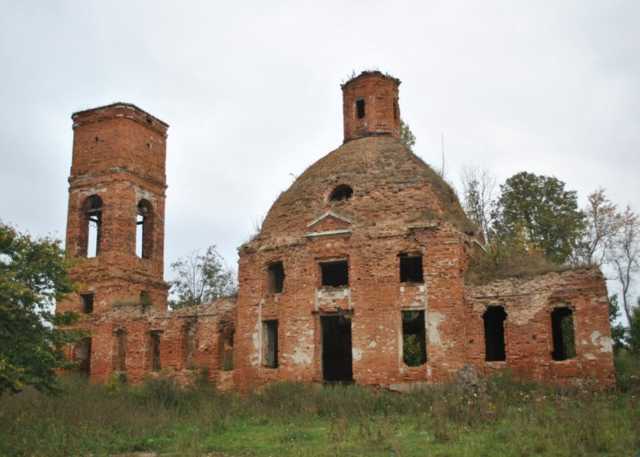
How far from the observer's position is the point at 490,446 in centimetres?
1001

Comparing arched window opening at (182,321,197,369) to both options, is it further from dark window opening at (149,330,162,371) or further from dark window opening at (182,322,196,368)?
dark window opening at (149,330,162,371)

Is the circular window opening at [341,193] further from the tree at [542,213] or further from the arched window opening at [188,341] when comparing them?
the tree at [542,213]

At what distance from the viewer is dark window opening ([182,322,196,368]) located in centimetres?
2057

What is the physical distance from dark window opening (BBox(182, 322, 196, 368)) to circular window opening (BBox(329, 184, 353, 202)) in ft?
18.8

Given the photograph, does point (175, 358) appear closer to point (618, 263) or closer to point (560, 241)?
point (560, 241)

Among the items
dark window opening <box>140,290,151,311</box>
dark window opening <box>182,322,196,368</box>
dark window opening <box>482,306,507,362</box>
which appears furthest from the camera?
dark window opening <box>140,290,151,311</box>

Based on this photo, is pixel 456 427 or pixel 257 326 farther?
pixel 257 326

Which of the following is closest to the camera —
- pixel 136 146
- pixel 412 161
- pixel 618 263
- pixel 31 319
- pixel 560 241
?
pixel 31 319

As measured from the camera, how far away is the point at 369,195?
19.0 meters

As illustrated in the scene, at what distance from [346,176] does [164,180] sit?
8.84 meters

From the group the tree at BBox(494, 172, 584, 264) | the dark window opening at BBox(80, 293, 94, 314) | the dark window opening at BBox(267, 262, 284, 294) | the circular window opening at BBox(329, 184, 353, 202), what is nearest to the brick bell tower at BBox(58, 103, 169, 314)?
the dark window opening at BBox(80, 293, 94, 314)

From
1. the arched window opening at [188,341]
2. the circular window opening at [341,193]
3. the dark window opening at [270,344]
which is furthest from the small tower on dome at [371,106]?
the arched window opening at [188,341]

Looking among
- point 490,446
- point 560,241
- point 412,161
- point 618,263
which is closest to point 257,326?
point 412,161

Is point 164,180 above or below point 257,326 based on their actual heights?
above
